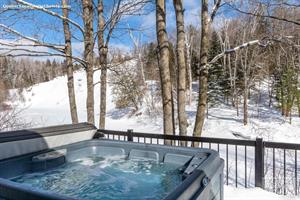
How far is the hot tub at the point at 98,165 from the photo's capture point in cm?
272

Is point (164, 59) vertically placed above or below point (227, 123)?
above

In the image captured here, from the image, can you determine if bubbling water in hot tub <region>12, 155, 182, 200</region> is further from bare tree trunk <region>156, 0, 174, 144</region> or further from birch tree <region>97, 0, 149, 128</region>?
birch tree <region>97, 0, 149, 128</region>

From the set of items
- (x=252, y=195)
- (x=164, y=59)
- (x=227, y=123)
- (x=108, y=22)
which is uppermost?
(x=108, y=22)

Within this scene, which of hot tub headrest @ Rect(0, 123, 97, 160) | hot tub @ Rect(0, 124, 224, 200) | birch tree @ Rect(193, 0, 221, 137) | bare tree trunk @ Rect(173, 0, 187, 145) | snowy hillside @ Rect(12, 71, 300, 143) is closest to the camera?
hot tub @ Rect(0, 124, 224, 200)

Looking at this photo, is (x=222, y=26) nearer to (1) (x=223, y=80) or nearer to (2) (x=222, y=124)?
(1) (x=223, y=80)

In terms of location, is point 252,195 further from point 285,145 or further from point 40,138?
point 40,138

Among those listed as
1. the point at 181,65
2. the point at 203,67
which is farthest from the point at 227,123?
the point at 181,65

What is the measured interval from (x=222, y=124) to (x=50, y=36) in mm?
8943

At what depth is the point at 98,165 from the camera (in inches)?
148

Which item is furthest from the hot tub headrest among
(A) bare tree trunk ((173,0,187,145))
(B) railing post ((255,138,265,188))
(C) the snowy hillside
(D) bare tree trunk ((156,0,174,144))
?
(C) the snowy hillside

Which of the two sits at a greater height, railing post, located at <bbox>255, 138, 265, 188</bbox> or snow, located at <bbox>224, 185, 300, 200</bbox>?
railing post, located at <bbox>255, 138, 265, 188</bbox>

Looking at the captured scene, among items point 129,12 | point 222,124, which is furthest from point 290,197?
point 222,124

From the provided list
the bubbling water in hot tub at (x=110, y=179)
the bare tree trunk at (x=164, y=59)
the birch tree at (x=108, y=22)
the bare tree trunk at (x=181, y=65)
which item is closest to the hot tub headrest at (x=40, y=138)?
the bubbling water in hot tub at (x=110, y=179)

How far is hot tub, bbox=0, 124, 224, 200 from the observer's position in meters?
2.72
